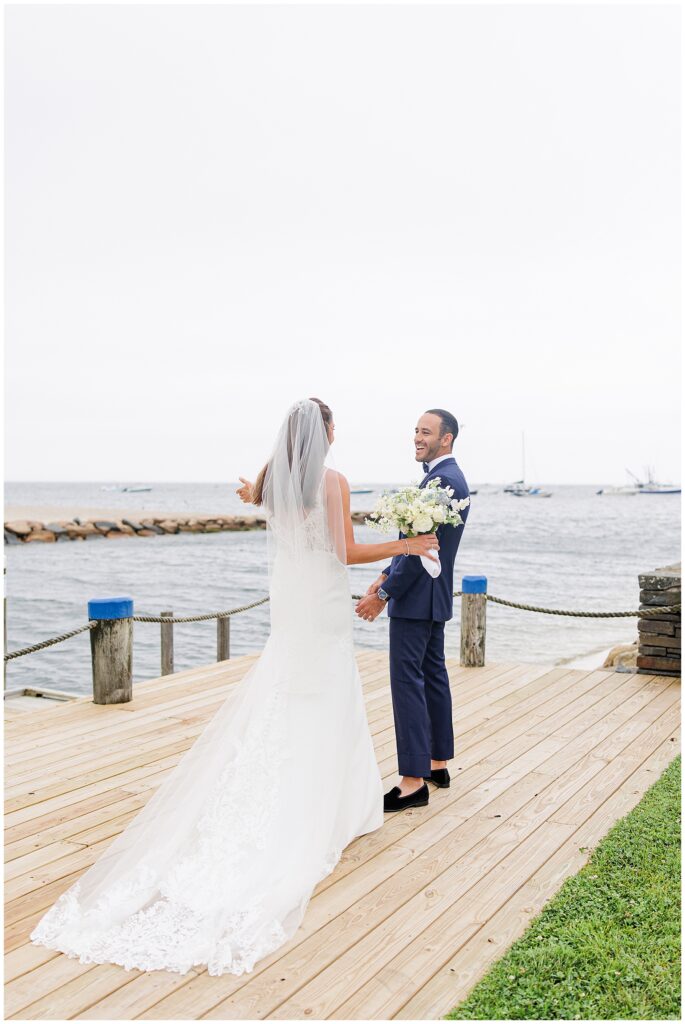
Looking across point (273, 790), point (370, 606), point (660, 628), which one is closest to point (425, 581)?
point (370, 606)

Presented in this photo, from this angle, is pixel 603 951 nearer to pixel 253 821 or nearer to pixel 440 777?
pixel 253 821

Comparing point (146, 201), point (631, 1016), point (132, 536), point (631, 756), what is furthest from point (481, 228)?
point (132, 536)

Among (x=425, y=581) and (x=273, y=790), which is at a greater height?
(x=425, y=581)

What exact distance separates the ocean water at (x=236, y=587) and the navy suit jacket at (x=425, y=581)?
34.9 ft

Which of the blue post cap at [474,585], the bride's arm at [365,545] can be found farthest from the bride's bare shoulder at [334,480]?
the blue post cap at [474,585]

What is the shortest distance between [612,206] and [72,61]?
815 centimetres

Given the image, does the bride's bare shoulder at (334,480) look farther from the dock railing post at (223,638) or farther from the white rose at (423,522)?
the dock railing post at (223,638)

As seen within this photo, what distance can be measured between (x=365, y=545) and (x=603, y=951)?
1925mm

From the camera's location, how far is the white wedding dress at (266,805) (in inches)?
121

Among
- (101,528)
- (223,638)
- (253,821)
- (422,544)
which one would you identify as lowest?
(223,638)

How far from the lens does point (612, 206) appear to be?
1179 centimetres

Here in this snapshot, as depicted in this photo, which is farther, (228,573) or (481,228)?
(228,573)

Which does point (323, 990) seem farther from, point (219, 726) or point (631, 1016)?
point (219, 726)

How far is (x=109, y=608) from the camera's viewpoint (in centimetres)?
655
